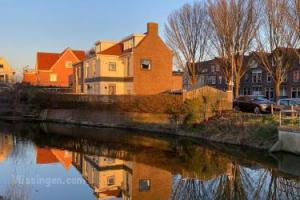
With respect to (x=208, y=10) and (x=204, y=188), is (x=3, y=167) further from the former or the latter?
(x=208, y=10)

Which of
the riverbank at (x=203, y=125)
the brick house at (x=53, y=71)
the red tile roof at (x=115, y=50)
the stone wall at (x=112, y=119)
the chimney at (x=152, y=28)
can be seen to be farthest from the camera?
the brick house at (x=53, y=71)

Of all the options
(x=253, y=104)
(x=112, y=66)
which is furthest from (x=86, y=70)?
(x=253, y=104)

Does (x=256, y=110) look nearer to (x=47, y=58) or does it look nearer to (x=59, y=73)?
(x=59, y=73)

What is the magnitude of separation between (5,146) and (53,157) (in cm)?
585

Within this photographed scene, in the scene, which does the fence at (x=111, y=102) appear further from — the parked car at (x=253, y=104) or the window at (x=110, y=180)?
the window at (x=110, y=180)

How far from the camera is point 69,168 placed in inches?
699

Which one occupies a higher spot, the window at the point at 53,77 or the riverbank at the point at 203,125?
the window at the point at 53,77

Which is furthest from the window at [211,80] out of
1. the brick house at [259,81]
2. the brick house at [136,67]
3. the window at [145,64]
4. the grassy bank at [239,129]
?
the grassy bank at [239,129]

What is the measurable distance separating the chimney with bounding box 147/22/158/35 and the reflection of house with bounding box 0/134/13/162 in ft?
72.7

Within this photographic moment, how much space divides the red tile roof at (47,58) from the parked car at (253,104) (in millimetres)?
44102

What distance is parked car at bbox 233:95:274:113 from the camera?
97.9 feet

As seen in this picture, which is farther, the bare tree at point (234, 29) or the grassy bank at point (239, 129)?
the bare tree at point (234, 29)

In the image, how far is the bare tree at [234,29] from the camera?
32.5 meters

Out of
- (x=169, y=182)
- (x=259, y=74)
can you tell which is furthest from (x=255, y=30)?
(x=259, y=74)
